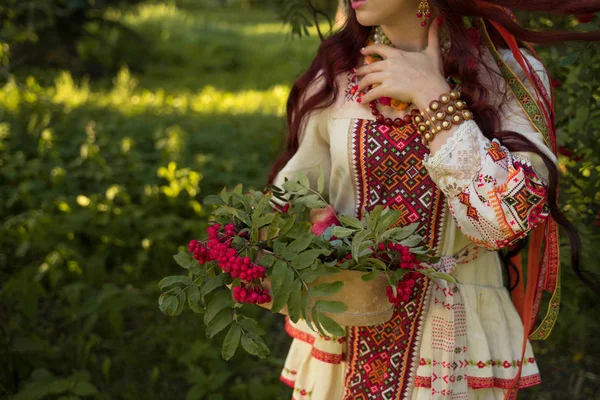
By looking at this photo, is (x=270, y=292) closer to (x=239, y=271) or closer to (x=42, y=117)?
(x=239, y=271)

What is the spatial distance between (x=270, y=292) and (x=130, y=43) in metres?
8.00

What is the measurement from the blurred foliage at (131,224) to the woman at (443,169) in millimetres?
321

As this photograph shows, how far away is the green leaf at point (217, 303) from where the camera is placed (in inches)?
61.6

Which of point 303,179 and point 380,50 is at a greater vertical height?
point 380,50

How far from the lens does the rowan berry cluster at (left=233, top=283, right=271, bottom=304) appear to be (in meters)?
1.51

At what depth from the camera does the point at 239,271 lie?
4.89ft

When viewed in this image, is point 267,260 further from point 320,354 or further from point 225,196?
point 320,354

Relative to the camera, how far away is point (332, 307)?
1509mm

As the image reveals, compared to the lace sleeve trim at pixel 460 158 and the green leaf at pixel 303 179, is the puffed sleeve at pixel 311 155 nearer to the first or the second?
the green leaf at pixel 303 179

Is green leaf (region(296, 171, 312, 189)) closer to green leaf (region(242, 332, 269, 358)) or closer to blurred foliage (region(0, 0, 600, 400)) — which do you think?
green leaf (region(242, 332, 269, 358))

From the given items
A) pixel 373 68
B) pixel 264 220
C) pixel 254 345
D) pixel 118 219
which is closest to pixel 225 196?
pixel 264 220

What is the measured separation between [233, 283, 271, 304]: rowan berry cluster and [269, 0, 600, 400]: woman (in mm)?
416

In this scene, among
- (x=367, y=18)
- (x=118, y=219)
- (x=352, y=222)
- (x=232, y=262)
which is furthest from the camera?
(x=118, y=219)

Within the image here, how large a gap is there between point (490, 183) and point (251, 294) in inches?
21.9
